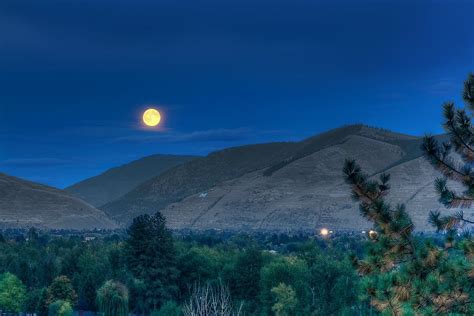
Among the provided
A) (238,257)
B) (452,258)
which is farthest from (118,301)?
(452,258)

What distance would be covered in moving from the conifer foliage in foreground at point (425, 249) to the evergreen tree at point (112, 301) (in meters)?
59.6

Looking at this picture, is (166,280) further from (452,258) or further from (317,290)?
(452,258)

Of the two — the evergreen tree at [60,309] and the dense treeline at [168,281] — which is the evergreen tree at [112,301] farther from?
the evergreen tree at [60,309]

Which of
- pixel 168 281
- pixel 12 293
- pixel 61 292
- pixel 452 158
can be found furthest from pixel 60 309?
pixel 452 158

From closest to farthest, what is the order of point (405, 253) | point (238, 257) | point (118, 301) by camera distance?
point (405, 253)
point (118, 301)
point (238, 257)

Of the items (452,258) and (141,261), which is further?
(141,261)

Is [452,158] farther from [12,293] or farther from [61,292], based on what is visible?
[12,293]

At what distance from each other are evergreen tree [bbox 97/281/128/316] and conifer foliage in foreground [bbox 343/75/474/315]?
59551 millimetres

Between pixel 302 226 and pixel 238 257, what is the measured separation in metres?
119

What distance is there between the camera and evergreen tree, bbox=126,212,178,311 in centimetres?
7788

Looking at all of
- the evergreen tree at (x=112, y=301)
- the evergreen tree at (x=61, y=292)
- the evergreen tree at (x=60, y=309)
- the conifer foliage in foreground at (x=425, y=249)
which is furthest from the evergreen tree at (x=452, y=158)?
the evergreen tree at (x=61, y=292)

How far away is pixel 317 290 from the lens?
72938 millimetres

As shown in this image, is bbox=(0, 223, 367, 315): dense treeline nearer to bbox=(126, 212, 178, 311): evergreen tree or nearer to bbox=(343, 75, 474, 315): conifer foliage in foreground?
bbox=(126, 212, 178, 311): evergreen tree

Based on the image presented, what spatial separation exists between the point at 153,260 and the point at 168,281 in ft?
10.4
